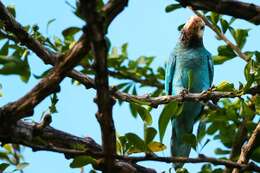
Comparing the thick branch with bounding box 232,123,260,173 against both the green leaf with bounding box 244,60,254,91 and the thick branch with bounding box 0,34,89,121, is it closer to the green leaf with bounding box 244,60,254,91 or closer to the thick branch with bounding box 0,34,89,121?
the green leaf with bounding box 244,60,254,91

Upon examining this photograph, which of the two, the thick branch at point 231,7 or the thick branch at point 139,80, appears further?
the thick branch at point 139,80

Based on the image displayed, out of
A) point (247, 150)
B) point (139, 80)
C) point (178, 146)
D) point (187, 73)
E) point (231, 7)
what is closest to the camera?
point (231, 7)

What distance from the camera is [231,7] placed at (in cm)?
191

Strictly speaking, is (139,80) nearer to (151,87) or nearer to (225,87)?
(151,87)

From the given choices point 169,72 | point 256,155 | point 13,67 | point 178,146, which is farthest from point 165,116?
point 169,72

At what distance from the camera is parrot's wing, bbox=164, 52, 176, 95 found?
15.7ft

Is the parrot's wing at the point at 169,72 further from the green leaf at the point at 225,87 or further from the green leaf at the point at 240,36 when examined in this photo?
the green leaf at the point at 225,87

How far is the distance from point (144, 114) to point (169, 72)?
2.74 meters

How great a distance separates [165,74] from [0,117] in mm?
2973

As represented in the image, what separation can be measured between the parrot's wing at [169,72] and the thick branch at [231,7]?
2.77 m

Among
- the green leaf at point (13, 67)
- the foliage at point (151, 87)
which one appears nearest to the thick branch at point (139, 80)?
the foliage at point (151, 87)

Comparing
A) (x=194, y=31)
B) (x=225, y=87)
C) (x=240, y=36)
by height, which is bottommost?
(x=225, y=87)

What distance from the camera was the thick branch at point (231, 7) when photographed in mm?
1878

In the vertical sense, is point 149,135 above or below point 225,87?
below
